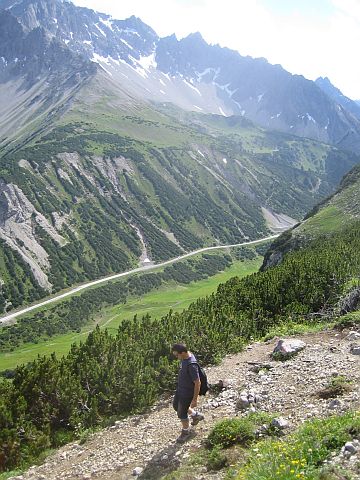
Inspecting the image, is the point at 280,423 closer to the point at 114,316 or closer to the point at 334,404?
the point at 334,404

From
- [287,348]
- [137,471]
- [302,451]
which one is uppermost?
[302,451]

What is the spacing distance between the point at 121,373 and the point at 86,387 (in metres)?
2.28

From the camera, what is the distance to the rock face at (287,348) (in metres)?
24.2

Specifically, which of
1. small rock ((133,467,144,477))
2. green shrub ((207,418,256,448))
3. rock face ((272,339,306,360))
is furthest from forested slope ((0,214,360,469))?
green shrub ((207,418,256,448))

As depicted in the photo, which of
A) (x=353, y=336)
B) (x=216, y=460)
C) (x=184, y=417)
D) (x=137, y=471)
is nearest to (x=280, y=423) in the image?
(x=216, y=460)

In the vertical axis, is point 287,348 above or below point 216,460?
below

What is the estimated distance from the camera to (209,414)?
19.0 meters

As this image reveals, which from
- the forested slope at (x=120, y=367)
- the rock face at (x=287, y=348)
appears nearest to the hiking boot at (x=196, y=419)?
the forested slope at (x=120, y=367)

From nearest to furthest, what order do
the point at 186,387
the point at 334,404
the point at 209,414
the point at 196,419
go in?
the point at 334,404
the point at 186,387
the point at 196,419
the point at 209,414

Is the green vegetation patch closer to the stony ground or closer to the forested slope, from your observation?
the stony ground

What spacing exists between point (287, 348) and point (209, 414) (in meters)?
7.40

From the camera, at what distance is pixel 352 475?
1112 cm

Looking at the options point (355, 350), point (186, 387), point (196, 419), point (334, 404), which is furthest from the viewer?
point (355, 350)

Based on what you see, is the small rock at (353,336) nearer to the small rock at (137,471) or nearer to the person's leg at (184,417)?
the person's leg at (184,417)
